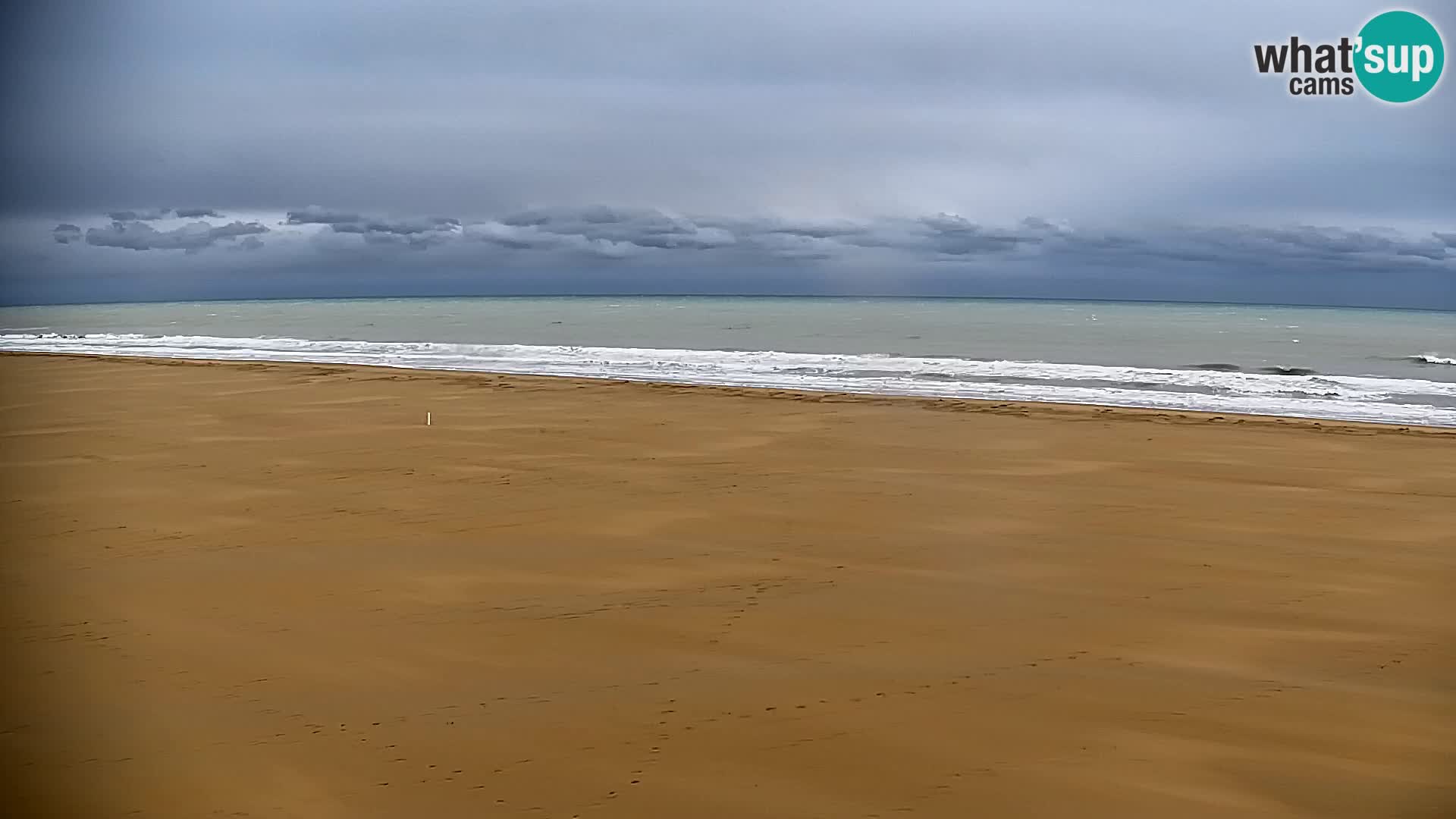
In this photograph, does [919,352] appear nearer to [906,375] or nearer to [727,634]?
[906,375]

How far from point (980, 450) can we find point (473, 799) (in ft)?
21.8

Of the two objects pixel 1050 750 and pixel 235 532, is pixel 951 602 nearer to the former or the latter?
pixel 1050 750

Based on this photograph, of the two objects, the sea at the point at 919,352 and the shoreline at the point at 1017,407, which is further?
the sea at the point at 919,352

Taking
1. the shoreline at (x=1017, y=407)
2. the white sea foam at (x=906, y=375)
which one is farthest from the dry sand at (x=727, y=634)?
the white sea foam at (x=906, y=375)

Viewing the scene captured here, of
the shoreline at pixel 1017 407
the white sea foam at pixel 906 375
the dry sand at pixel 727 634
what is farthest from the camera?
the white sea foam at pixel 906 375

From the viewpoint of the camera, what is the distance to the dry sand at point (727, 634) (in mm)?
2730

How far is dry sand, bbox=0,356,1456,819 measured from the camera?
2.73 meters

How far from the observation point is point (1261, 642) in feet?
12.8

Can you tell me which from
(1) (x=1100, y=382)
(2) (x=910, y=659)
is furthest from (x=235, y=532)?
(1) (x=1100, y=382)

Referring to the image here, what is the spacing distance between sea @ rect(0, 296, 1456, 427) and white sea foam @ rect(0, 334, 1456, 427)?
0.06 metres

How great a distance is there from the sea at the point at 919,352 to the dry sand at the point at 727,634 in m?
2.49

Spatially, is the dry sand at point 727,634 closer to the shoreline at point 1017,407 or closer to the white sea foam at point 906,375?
the shoreline at point 1017,407

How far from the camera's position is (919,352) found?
23047 mm

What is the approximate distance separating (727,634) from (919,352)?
64.8ft
